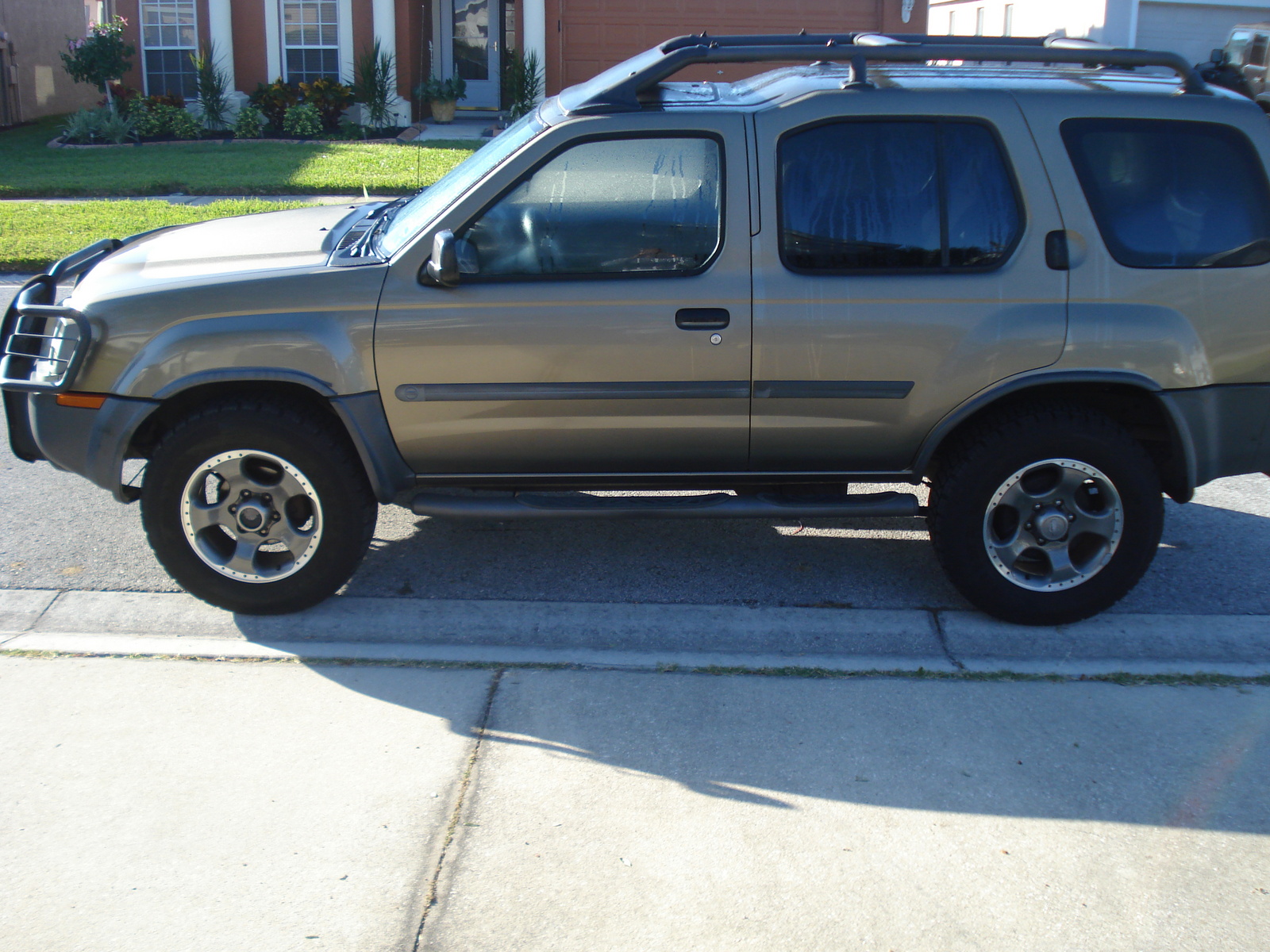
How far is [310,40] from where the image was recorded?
19250 mm

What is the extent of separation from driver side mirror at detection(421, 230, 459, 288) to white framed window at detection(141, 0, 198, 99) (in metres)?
17.7

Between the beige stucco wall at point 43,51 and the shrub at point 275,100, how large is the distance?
5950 millimetres

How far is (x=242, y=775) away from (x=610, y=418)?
5.75ft

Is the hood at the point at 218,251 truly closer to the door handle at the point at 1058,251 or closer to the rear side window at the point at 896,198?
the rear side window at the point at 896,198

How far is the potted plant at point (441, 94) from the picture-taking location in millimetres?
19297

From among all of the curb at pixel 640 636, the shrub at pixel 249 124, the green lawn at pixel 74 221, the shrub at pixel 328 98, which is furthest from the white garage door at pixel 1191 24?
the curb at pixel 640 636

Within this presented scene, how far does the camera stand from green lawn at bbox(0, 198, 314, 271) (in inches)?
397

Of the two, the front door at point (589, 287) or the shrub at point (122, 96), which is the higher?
the shrub at point (122, 96)

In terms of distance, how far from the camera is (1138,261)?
4109 millimetres

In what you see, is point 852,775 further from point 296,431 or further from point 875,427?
point 296,431

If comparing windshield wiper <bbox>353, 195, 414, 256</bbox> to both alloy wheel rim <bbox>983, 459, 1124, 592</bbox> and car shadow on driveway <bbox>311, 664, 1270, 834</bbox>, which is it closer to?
car shadow on driveway <bbox>311, 664, 1270, 834</bbox>

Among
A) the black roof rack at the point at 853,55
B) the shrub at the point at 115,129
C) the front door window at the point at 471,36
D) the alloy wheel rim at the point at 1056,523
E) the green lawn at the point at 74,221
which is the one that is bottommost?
the alloy wheel rim at the point at 1056,523

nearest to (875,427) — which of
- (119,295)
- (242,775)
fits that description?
(242,775)

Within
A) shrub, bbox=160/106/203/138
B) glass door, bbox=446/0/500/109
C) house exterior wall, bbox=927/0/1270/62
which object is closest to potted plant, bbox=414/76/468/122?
glass door, bbox=446/0/500/109
